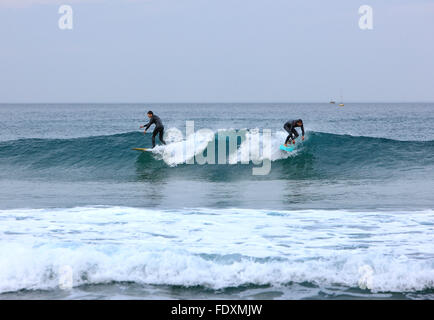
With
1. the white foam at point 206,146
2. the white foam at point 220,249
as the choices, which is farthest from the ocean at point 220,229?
the white foam at point 206,146

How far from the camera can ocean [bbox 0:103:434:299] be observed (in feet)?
20.0

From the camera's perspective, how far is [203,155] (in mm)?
19312

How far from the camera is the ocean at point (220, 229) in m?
6.09

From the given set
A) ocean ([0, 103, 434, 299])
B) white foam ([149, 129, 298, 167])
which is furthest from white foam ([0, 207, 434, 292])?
white foam ([149, 129, 298, 167])

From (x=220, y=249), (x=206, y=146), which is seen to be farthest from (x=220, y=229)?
(x=206, y=146)

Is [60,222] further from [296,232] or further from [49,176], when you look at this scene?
[49,176]

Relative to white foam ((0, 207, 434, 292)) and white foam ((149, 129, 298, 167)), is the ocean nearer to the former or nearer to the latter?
white foam ((0, 207, 434, 292))

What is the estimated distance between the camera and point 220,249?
7258 millimetres

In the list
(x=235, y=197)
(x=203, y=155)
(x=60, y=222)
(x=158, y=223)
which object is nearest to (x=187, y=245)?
(x=158, y=223)

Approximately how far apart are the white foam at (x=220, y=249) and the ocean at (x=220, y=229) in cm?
2

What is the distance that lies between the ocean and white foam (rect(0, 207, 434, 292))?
19 mm

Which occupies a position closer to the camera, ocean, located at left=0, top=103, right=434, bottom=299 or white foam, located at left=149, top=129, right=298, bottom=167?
ocean, located at left=0, top=103, right=434, bottom=299

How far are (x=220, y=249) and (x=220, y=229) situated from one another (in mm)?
1340

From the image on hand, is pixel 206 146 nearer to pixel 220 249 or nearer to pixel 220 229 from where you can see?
pixel 220 229
